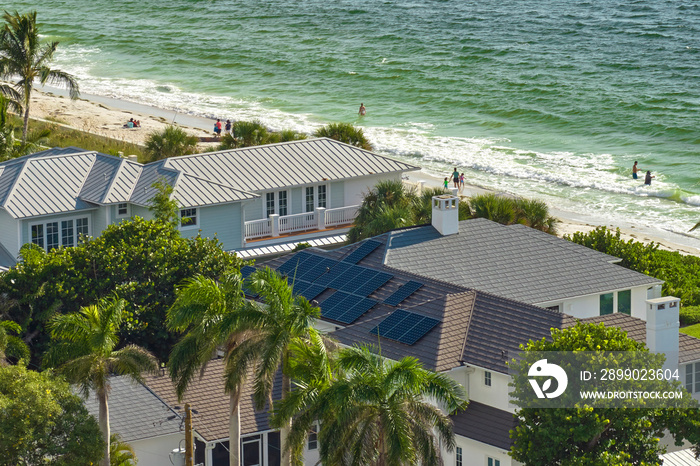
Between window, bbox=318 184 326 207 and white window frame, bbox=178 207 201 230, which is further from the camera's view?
window, bbox=318 184 326 207

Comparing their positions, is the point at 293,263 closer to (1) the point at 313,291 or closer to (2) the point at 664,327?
(1) the point at 313,291

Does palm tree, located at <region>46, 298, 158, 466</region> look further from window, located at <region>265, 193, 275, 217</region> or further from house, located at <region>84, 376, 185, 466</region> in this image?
window, located at <region>265, 193, 275, 217</region>

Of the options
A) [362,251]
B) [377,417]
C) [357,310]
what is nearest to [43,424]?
[377,417]

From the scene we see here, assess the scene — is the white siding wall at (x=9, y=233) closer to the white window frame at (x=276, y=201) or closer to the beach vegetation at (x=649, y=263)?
the white window frame at (x=276, y=201)

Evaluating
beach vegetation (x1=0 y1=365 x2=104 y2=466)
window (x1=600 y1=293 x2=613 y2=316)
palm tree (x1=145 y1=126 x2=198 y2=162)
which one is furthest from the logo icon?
palm tree (x1=145 y1=126 x2=198 y2=162)

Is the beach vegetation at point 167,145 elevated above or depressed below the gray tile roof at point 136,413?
above

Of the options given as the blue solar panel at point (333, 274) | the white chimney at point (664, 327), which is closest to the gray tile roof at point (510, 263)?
the blue solar panel at point (333, 274)
